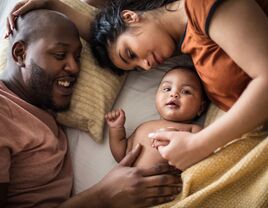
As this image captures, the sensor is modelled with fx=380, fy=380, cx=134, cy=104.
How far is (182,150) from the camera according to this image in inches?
44.8

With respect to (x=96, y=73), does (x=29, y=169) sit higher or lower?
lower

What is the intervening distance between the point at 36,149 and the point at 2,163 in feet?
0.50

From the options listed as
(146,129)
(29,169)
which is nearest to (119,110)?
(146,129)

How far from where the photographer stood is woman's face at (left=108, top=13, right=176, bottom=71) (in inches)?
50.8

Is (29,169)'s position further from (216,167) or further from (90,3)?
(90,3)

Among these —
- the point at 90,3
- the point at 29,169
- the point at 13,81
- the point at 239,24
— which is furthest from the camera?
the point at 90,3

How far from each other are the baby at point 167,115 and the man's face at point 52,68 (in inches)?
7.9

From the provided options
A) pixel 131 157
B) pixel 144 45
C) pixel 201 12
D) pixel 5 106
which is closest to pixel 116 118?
pixel 131 157

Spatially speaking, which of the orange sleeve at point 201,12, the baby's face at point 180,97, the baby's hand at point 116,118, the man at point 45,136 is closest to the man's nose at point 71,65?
the man at point 45,136

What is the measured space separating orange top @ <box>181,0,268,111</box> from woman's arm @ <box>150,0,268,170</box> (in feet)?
0.14

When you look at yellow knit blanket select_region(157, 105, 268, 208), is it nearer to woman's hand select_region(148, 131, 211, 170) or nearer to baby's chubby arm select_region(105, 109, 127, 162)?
woman's hand select_region(148, 131, 211, 170)

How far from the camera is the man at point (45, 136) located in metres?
1.18

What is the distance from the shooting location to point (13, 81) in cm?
136

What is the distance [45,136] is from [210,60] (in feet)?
1.99
